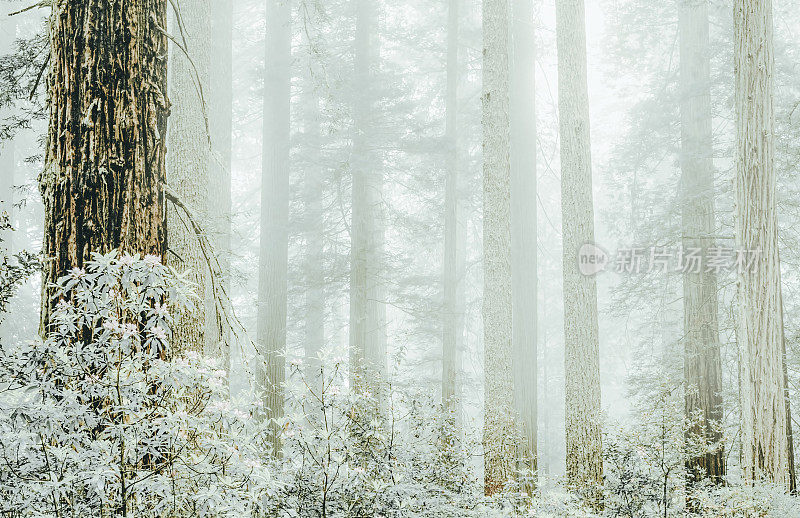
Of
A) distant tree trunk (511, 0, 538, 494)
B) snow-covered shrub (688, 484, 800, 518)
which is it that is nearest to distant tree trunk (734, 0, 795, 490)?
snow-covered shrub (688, 484, 800, 518)

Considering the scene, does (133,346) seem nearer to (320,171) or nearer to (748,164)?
(748,164)

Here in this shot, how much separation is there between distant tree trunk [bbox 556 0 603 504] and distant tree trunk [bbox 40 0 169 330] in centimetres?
572

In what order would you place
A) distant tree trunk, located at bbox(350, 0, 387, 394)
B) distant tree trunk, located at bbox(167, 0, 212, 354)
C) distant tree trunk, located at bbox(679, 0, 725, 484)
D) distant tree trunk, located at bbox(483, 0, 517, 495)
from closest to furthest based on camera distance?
distant tree trunk, located at bbox(167, 0, 212, 354) < distant tree trunk, located at bbox(483, 0, 517, 495) < distant tree trunk, located at bbox(679, 0, 725, 484) < distant tree trunk, located at bbox(350, 0, 387, 394)

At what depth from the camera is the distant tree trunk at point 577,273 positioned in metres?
7.41

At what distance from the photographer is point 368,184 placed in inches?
561

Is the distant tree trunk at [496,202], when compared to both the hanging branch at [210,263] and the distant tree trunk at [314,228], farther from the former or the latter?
the distant tree trunk at [314,228]

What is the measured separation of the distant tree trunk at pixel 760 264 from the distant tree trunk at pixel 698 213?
363 centimetres

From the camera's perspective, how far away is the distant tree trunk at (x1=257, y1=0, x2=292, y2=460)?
12695 mm

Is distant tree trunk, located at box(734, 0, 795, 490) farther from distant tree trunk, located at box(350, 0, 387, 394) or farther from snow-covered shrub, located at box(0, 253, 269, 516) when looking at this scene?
distant tree trunk, located at box(350, 0, 387, 394)

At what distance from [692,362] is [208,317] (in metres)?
8.65

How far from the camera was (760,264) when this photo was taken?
21.4 ft

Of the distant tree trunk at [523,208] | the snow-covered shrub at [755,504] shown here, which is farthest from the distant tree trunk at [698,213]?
the snow-covered shrub at [755,504]

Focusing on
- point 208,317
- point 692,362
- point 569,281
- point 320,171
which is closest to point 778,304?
point 569,281

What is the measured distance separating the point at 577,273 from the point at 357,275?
22.3 feet
